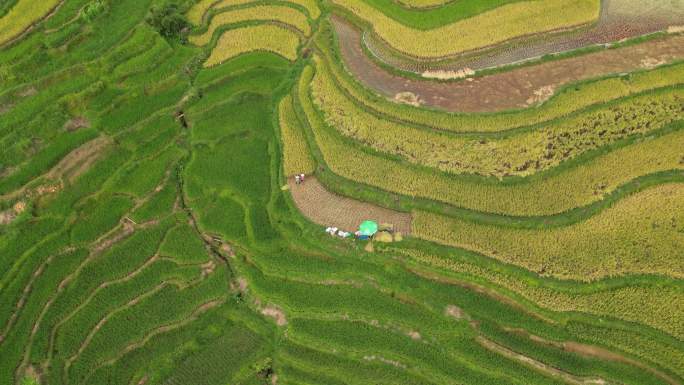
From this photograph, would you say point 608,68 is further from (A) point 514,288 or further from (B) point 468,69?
(A) point 514,288

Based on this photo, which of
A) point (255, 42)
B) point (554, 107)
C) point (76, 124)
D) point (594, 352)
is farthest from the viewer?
point (255, 42)

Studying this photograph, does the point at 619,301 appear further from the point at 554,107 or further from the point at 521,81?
the point at 521,81

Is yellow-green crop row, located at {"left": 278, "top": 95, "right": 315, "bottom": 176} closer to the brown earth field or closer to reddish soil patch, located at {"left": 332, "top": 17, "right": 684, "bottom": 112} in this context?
reddish soil patch, located at {"left": 332, "top": 17, "right": 684, "bottom": 112}

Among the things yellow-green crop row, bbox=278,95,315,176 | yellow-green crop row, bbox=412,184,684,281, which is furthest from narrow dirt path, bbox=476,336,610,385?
yellow-green crop row, bbox=278,95,315,176

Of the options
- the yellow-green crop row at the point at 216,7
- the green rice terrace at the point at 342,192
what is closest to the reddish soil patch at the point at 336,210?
the green rice terrace at the point at 342,192

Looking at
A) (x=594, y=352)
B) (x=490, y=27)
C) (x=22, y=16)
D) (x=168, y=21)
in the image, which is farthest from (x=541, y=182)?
(x=22, y=16)

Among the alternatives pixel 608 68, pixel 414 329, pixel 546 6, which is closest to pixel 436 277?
pixel 414 329
